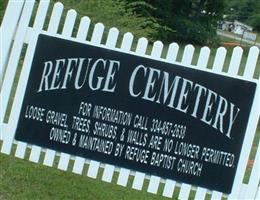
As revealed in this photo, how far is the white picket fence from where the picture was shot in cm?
436

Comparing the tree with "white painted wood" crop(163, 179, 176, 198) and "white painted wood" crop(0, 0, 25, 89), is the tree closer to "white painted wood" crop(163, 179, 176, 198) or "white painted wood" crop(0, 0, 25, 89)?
"white painted wood" crop(0, 0, 25, 89)

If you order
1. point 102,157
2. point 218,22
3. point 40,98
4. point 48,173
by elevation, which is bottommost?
point 48,173

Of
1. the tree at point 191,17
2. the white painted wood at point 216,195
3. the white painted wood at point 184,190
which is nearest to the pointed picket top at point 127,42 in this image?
the white painted wood at point 184,190

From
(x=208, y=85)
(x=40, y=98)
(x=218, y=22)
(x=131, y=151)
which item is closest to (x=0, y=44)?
(x=40, y=98)

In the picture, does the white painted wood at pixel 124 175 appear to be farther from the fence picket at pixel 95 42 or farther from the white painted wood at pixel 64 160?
the white painted wood at pixel 64 160

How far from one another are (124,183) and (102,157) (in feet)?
0.75

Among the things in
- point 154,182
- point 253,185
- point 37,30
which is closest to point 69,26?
point 37,30

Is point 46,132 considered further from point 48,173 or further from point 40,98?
point 48,173

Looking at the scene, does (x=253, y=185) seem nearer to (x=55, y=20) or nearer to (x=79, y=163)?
(x=79, y=163)

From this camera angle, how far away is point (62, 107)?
4.53 metres

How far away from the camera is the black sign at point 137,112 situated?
4.34 meters

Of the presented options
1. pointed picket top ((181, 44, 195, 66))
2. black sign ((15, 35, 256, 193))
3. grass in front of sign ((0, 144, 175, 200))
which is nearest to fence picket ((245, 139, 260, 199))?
black sign ((15, 35, 256, 193))

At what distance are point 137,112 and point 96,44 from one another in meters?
0.54

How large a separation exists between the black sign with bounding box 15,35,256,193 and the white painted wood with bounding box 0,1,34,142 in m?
0.18
